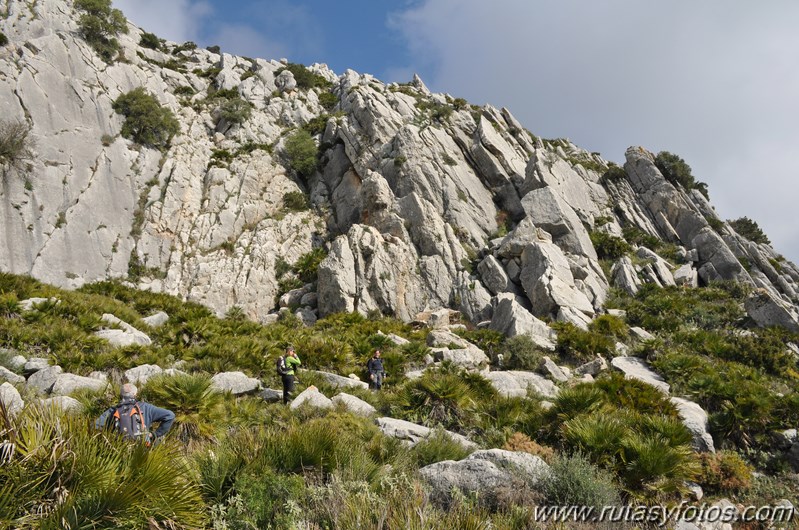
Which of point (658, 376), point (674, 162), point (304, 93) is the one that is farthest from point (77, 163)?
point (674, 162)

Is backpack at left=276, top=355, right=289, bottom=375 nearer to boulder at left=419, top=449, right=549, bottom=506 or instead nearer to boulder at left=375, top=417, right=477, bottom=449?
boulder at left=375, top=417, right=477, bottom=449

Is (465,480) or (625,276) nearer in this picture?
(465,480)

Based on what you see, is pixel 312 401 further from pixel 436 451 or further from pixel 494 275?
pixel 494 275

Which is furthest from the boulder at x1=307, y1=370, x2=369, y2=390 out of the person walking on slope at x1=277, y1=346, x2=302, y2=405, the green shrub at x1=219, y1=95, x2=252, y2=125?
the green shrub at x1=219, y1=95, x2=252, y2=125

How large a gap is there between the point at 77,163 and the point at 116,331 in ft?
71.7

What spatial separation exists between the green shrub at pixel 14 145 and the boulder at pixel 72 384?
22967 millimetres

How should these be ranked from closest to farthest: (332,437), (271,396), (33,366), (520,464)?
1. (332,437)
2. (520,464)
3. (33,366)
4. (271,396)

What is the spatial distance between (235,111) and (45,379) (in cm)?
3630

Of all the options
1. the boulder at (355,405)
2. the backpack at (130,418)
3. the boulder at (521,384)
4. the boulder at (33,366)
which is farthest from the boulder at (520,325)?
the boulder at (33,366)

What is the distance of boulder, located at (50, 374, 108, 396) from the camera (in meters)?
8.80

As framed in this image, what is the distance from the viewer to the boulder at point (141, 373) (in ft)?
33.3

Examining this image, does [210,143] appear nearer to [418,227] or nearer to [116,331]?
[418,227]

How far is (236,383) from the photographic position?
10766mm

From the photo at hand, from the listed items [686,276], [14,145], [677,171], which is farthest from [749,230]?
[14,145]
